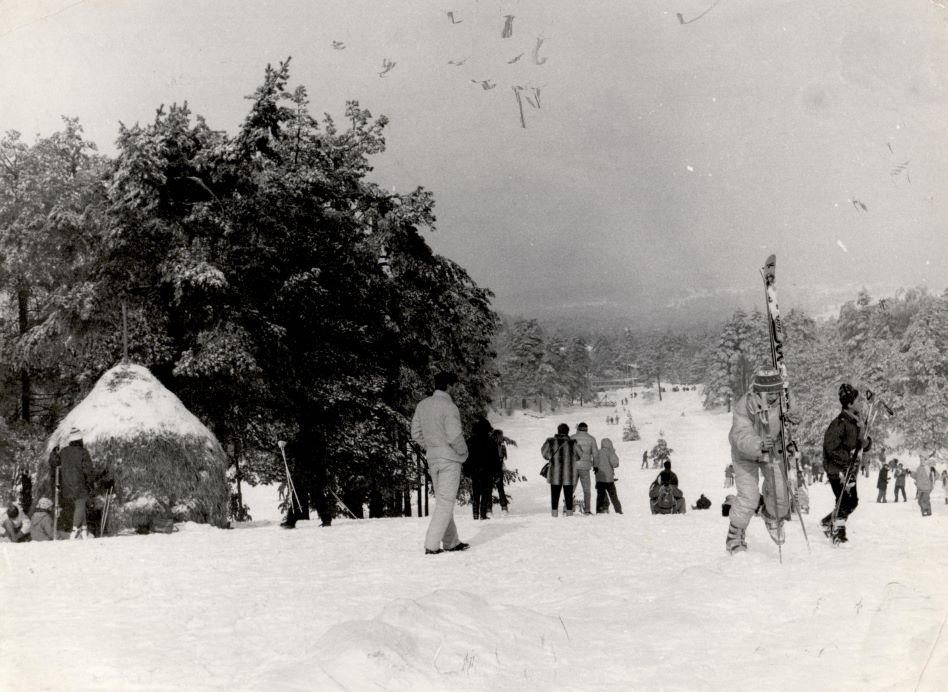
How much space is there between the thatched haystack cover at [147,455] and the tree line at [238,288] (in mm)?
3252

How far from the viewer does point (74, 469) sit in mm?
13992

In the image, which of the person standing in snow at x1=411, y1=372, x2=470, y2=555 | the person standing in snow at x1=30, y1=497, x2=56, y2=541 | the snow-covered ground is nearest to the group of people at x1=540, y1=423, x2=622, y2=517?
the snow-covered ground

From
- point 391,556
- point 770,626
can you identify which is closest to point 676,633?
point 770,626

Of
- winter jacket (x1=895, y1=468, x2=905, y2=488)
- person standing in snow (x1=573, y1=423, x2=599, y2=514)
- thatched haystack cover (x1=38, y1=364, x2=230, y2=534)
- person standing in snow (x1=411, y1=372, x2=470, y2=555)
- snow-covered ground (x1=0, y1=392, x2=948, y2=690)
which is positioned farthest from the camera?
winter jacket (x1=895, y1=468, x2=905, y2=488)

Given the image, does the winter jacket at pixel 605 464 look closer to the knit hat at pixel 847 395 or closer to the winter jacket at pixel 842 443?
the winter jacket at pixel 842 443

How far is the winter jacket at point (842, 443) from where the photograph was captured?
1016 centimetres

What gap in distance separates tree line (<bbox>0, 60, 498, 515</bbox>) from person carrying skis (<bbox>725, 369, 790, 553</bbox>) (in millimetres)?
12797

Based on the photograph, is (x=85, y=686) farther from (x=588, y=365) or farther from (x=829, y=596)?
(x=588, y=365)

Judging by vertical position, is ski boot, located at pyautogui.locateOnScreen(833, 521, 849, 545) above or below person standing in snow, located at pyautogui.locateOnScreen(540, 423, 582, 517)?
below

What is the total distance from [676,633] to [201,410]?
17.7 meters

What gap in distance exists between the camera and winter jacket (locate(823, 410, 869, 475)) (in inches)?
400

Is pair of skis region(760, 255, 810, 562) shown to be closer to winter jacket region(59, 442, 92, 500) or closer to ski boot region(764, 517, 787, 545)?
ski boot region(764, 517, 787, 545)

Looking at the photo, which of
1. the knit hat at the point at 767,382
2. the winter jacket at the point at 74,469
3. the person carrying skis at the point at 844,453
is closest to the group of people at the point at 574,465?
the person carrying skis at the point at 844,453

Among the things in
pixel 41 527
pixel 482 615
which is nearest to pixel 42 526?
pixel 41 527
